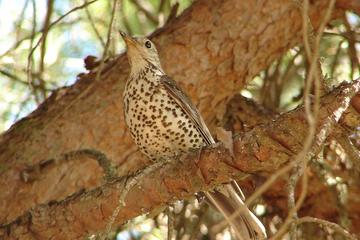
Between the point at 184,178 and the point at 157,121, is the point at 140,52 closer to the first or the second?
the point at 157,121

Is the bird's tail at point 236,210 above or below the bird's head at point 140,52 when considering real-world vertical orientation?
below

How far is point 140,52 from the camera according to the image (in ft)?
14.5

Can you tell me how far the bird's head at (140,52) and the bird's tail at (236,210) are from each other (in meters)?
0.94

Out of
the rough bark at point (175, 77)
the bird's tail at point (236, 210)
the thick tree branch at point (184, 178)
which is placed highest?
the rough bark at point (175, 77)

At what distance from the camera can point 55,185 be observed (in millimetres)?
4305

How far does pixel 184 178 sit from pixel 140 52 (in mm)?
1321

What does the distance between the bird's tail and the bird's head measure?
0.94 m

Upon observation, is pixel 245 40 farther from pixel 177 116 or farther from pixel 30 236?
pixel 30 236

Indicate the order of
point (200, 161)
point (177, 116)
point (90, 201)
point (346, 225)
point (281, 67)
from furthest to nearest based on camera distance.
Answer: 1. point (281, 67)
2. point (346, 225)
3. point (177, 116)
4. point (90, 201)
5. point (200, 161)

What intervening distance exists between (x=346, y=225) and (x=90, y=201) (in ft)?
5.78

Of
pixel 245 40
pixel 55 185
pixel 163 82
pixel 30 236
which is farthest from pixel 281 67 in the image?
pixel 30 236

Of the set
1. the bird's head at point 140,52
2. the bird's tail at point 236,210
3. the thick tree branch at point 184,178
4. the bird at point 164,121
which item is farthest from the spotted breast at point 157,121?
the thick tree branch at point 184,178

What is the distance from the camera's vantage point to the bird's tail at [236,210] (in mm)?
3746

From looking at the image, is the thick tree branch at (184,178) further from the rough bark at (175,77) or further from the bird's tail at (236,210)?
the rough bark at (175,77)
